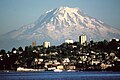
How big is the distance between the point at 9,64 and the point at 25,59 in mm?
6100

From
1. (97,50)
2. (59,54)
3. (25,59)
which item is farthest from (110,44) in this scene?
(25,59)

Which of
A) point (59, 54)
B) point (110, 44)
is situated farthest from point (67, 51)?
point (110, 44)

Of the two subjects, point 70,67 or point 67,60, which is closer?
point 70,67

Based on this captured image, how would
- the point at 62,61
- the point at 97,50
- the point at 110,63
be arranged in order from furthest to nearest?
the point at 97,50, the point at 62,61, the point at 110,63

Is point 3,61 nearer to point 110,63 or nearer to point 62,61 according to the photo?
point 62,61

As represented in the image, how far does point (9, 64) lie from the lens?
18112 cm

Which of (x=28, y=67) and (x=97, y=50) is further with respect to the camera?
(x=97, y=50)

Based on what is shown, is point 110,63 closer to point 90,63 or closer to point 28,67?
point 90,63

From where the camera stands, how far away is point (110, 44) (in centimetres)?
19350

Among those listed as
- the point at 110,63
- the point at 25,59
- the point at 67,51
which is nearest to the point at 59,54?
the point at 67,51

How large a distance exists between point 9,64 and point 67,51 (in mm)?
25259

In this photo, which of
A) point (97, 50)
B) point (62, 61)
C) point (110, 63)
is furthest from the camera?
point (97, 50)

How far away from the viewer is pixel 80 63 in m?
174

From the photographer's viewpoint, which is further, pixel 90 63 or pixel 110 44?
pixel 110 44
